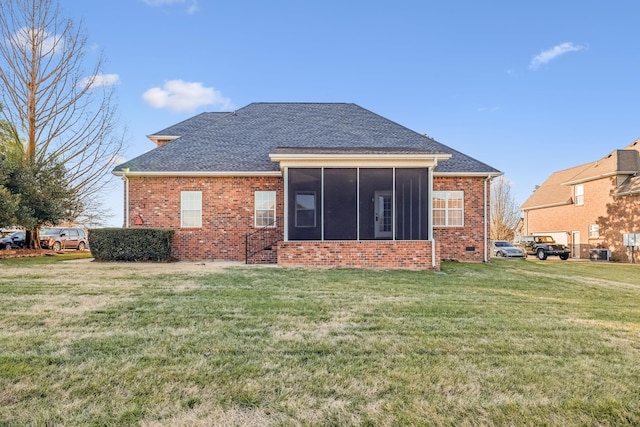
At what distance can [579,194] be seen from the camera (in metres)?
26.1

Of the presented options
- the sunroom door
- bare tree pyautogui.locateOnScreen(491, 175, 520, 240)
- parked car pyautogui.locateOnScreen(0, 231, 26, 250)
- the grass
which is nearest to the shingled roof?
the sunroom door

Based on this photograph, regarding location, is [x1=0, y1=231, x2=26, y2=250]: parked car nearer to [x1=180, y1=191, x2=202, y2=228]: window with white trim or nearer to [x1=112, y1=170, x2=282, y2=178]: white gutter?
[x1=112, y1=170, x2=282, y2=178]: white gutter

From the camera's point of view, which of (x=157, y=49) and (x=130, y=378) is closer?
(x=130, y=378)

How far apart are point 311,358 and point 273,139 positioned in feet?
45.6

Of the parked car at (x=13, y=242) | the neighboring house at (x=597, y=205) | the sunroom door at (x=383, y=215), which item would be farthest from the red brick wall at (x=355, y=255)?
the neighboring house at (x=597, y=205)

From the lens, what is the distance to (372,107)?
20.2 metres

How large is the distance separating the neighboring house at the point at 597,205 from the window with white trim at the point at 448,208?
13.6 meters

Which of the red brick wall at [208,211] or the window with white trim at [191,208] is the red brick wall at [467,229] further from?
the window with white trim at [191,208]

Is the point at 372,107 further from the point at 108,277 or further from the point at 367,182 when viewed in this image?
the point at 108,277

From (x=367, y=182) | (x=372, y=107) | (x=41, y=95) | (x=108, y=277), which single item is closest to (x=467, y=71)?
(x=372, y=107)

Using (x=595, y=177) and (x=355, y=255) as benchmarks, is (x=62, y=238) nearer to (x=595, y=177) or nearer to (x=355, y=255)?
(x=355, y=255)

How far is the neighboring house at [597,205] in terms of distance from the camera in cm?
2206

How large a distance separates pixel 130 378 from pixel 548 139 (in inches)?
1107

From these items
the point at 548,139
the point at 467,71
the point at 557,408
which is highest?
the point at 467,71
